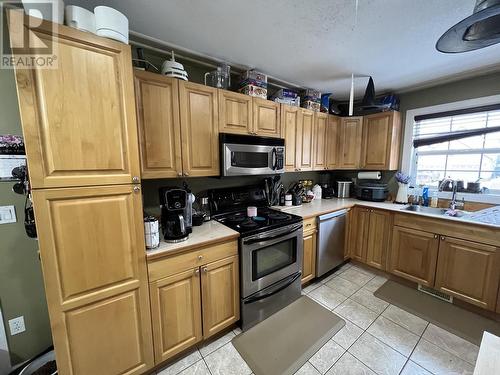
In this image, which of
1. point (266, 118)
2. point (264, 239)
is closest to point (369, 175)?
point (266, 118)

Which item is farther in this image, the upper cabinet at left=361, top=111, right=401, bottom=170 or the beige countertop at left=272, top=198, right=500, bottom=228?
the upper cabinet at left=361, top=111, right=401, bottom=170

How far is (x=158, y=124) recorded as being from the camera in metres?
1.54

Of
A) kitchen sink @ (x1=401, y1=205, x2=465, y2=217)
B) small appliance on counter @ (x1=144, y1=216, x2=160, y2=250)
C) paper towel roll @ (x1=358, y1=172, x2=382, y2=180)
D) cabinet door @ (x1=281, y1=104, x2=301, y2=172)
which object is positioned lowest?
kitchen sink @ (x1=401, y1=205, x2=465, y2=217)

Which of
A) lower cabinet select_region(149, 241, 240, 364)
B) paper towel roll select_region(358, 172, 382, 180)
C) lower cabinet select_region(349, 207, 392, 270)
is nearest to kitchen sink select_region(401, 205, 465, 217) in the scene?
lower cabinet select_region(349, 207, 392, 270)

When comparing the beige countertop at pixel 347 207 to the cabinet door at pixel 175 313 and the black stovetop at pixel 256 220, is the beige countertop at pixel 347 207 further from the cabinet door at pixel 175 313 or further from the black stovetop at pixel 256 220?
the cabinet door at pixel 175 313

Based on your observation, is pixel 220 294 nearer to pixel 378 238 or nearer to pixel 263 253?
pixel 263 253

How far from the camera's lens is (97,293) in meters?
1.13

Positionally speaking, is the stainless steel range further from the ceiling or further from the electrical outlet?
the electrical outlet

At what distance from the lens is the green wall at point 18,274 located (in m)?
1.24

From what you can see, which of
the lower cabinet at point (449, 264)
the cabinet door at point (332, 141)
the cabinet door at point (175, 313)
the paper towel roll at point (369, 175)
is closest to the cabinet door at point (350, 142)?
the cabinet door at point (332, 141)

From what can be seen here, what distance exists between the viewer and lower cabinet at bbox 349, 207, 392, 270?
254 cm

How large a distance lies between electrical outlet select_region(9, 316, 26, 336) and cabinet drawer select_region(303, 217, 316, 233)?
242 cm

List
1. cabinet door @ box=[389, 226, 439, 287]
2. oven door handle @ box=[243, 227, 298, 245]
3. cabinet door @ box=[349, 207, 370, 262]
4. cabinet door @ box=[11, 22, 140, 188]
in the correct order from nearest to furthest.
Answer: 1. cabinet door @ box=[11, 22, 140, 188]
2. oven door handle @ box=[243, 227, 298, 245]
3. cabinet door @ box=[389, 226, 439, 287]
4. cabinet door @ box=[349, 207, 370, 262]

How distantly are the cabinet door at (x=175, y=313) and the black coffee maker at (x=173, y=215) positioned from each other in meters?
0.27
